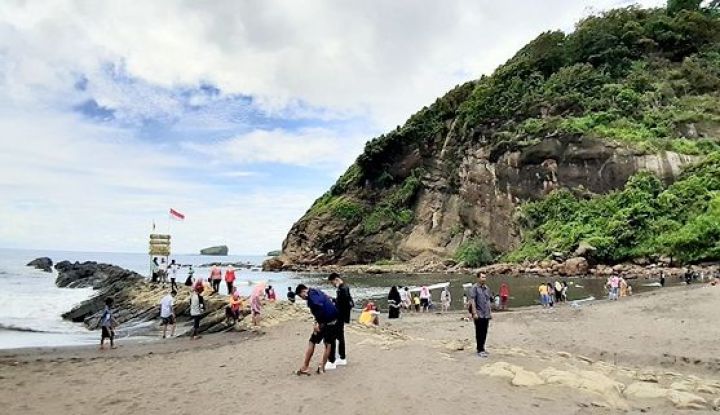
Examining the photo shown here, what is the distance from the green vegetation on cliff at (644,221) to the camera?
47.8 m

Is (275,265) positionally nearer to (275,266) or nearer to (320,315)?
(275,266)

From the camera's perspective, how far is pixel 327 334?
433 inches

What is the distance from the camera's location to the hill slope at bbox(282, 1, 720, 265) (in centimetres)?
5744

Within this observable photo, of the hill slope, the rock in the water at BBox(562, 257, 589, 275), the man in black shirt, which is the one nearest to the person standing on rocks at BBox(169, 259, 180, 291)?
the man in black shirt

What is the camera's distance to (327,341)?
11.2m

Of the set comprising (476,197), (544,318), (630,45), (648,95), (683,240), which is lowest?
(544,318)

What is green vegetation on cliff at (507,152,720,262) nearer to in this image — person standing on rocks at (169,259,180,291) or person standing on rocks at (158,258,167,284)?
person standing on rocks at (169,259,180,291)

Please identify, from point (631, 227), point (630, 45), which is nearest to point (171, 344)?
point (631, 227)

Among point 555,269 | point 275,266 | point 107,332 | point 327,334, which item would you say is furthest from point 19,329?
point 275,266

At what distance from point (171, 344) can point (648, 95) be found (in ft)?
224

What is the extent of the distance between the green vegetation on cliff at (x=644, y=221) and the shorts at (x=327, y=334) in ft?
151

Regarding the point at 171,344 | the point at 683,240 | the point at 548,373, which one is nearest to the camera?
the point at 548,373

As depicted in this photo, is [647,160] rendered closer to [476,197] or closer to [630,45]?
[476,197]

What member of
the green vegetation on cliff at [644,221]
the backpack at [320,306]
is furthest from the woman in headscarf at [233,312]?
the green vegetation on cliff at [644,221]
